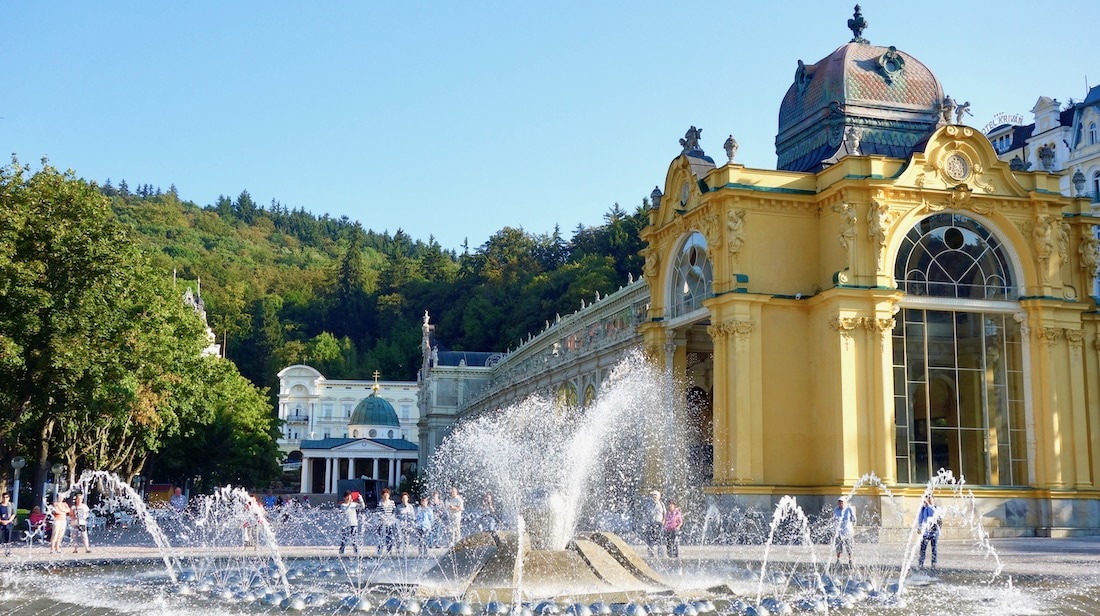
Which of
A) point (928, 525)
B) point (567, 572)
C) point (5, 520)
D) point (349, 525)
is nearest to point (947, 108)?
point (928, 525)

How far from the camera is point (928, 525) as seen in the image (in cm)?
2409

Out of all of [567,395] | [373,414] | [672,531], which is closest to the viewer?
[672,531]

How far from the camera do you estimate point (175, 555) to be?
1129 inches

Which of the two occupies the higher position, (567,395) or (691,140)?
(691,140)

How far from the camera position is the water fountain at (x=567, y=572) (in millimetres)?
17125

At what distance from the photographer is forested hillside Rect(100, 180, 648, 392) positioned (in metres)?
126

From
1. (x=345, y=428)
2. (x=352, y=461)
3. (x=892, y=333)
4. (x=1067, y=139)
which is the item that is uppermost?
(x=1067, y=139)

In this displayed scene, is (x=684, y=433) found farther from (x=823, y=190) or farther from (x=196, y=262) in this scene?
(x=196, y=262)

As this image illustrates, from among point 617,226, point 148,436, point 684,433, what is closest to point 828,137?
point 684,433

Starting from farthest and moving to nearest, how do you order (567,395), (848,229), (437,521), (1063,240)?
(567,395) → (1063,240) → (848,229) → (437,521)

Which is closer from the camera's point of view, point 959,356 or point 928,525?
point 928,525

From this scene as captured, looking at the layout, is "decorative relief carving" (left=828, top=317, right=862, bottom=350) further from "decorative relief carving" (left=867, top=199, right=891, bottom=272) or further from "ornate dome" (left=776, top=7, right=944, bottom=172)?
"ornate dome" (left=776, top=7, right=944, bottom=172)

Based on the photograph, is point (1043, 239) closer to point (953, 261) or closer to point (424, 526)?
point (953, 261)

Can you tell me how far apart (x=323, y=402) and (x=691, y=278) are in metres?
117
